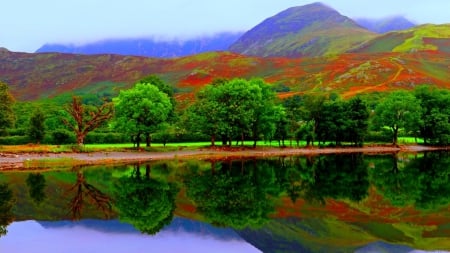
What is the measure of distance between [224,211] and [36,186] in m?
19.1

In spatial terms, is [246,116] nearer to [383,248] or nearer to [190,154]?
[190,154]

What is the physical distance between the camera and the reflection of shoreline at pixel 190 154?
2338 inches

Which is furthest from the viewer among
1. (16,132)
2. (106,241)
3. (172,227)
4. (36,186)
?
(16,132)

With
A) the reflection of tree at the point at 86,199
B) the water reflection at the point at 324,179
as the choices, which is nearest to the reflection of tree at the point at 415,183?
the water reflection at the point at 324,179

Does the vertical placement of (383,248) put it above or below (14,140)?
above

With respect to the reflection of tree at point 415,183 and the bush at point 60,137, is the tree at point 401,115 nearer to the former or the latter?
the reflection of tree at point 415,183

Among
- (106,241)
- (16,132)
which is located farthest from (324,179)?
(16,132)

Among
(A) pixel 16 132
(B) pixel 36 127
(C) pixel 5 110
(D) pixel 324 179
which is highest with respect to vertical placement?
(C) pixel 5 110

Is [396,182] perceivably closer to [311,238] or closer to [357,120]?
[311,238]

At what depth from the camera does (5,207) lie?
32000 mm

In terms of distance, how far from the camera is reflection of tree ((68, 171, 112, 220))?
102ft

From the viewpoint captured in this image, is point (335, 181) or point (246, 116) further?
point (246, 116)

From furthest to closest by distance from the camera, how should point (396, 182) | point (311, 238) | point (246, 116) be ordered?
point (246, 116)
point (396, 182)
point (311, 238)

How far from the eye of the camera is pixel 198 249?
2286 centimetres
